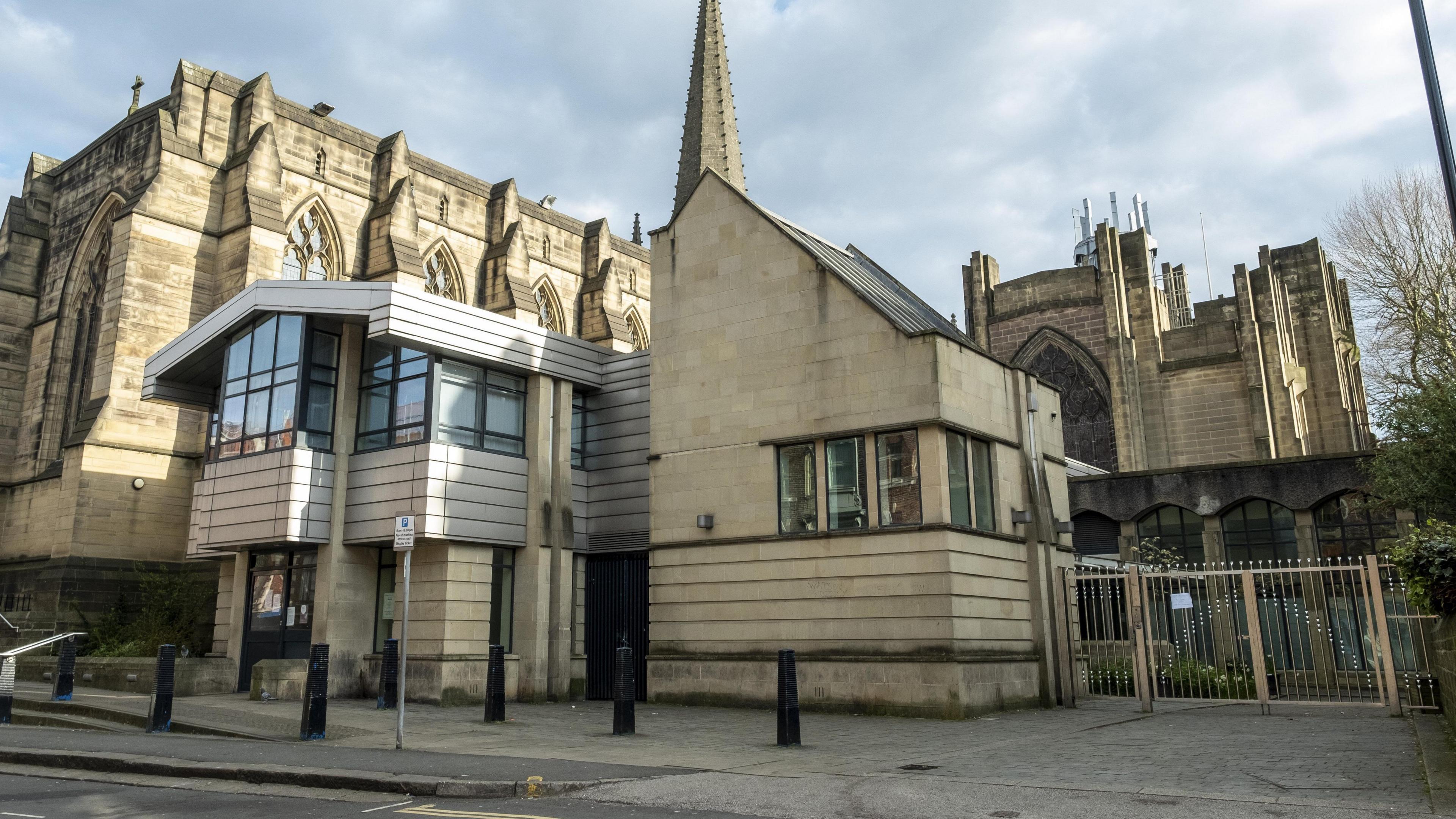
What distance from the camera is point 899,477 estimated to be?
16.2 meters

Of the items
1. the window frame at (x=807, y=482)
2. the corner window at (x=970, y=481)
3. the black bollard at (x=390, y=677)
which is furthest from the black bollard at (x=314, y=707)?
the corner window at (x=970, y=481)

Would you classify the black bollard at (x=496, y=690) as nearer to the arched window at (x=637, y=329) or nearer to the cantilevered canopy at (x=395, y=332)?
the cantilevered canopy at (x=395, y=332)

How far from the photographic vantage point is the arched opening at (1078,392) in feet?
132

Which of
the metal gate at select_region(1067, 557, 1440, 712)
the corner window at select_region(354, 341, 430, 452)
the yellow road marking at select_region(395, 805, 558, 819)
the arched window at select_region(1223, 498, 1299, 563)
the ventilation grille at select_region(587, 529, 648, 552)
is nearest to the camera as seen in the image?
the yellow road marking at select_region(395, 805, 558, 819)

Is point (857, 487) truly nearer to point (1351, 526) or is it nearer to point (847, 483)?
point (847, 483)

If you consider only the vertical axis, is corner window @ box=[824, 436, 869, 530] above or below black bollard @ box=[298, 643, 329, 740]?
above

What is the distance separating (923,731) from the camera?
13.2 meters

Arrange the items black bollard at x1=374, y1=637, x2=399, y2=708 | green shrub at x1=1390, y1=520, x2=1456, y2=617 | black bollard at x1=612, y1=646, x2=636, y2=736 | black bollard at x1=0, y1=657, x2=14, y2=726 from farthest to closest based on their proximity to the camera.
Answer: black bollard at x1=374, y1=637, x2=399, y2=708 → black bollard at x1=0, y1=657, x2=14, y2=726 → black bollard at x1=612, y1=646, x2=636, y2=736 → green shrub at x1=1390, y1=520, x2=1456, y2=617

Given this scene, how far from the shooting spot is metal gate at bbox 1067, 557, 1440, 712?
14477 millimetres

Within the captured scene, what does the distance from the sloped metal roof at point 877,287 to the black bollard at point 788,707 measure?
258 inches

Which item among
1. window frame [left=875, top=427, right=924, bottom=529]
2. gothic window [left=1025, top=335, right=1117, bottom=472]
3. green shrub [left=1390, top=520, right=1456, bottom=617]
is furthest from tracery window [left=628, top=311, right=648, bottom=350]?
green shrub [left=1390, top=520, right=1456, bottom=617]

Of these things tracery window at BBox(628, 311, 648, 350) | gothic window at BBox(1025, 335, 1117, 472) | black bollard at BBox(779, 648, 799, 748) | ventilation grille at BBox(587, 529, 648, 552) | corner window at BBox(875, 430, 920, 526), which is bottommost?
black bollard at BBox(779, 648, 799, 748)

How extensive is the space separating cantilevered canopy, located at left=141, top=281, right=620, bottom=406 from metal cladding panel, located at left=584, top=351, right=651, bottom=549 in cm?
52

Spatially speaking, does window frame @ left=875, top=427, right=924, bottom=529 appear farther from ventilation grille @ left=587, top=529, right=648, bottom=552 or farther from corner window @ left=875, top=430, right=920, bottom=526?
ventilation grille @ left=587, top=529, right=648, bottom=552
